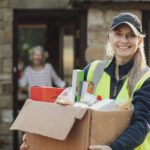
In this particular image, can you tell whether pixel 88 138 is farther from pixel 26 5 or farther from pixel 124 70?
pixel 26 5

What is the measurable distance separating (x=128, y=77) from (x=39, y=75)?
537 centimetres

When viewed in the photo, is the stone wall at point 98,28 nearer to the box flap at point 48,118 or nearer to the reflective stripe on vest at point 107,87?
the reflective stripe on vest at point 107,87

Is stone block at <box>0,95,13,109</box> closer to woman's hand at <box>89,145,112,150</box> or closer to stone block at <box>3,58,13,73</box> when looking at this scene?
stone block at <box>3,58,13,73</box>

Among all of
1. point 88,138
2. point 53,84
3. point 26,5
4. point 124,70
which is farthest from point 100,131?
point 53,84

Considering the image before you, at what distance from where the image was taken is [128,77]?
2.84 m

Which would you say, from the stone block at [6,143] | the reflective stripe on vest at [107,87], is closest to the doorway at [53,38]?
the stone block at [6,143]

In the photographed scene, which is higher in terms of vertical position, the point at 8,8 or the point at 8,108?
the point at 8,8

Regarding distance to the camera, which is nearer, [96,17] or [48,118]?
[48,118]

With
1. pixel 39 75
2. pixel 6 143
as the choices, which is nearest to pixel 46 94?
pixel 6 143

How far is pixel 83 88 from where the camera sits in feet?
9.40

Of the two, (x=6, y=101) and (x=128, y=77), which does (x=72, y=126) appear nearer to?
(x=128, y=77)

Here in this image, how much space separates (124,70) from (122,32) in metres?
0.19

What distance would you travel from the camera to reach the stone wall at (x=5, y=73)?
7.49 meters

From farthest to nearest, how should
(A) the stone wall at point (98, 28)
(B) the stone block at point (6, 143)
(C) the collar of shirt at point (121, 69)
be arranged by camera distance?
(B) the stone block at point (6, 143), (A) the stone wall at point (98, 28), (C) the collar of shirt at point (121, 69)
